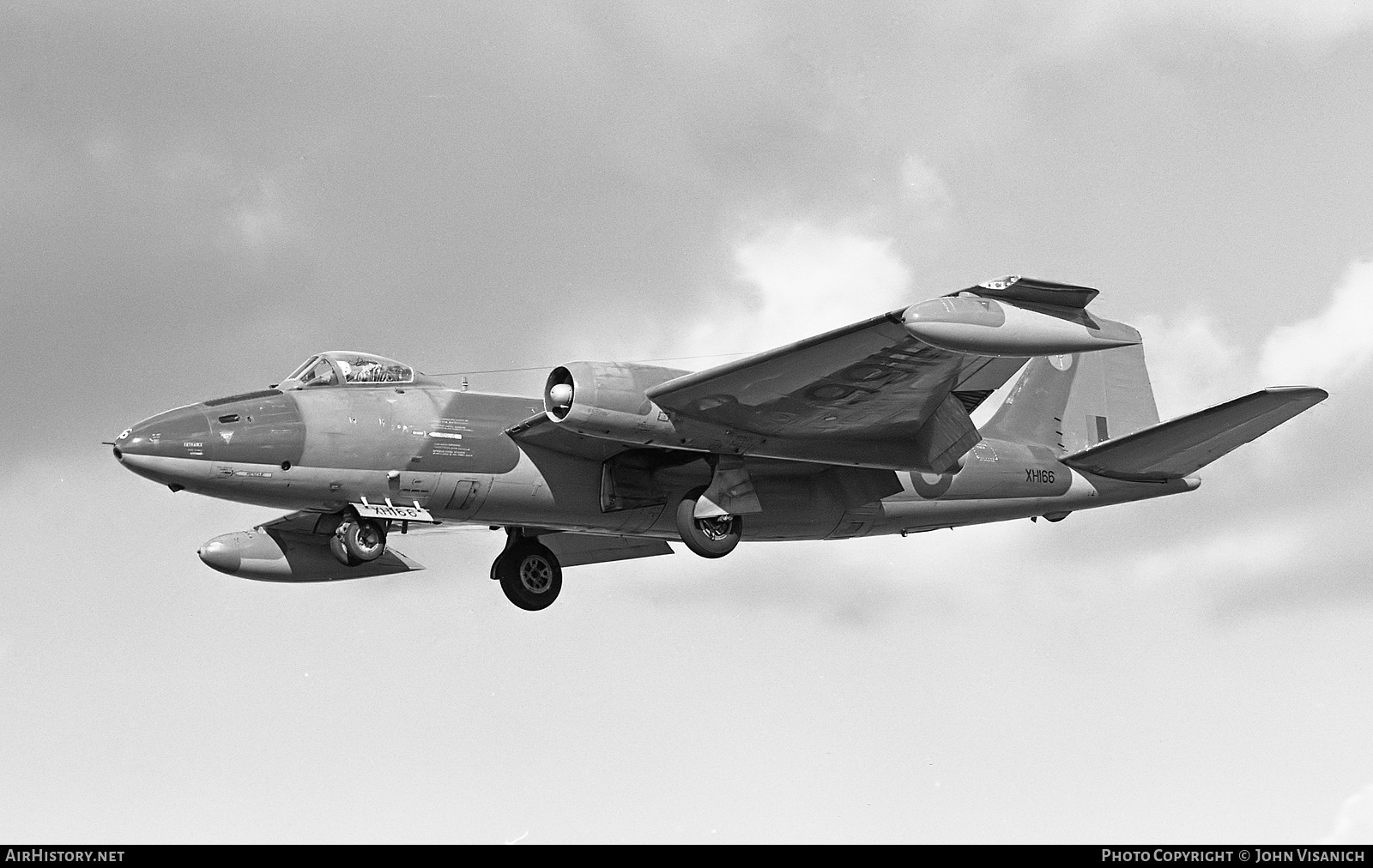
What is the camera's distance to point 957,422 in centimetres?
2611

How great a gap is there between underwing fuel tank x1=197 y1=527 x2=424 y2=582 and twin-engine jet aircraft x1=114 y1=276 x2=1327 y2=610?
3 centimetres

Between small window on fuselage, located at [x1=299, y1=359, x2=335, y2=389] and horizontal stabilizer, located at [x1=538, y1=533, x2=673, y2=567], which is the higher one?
small window on fuselage, located at [x1=299, y1=359, x2=335, y2=389]

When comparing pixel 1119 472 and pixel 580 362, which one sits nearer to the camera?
pixel 580 362

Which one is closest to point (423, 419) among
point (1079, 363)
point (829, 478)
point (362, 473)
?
point (362, 473)

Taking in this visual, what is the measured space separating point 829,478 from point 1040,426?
15.5 ft

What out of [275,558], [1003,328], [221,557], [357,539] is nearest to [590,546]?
[275,558]

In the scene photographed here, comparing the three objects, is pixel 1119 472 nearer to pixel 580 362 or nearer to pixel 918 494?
pixel 918 494

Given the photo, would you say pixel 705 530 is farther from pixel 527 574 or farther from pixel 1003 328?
pixel 1003 328

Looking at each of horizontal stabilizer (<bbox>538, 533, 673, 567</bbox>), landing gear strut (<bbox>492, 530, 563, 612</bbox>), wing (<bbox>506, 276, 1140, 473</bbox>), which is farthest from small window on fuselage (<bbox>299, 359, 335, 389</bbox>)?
horizontal stabilizer (<bbox>538, 533, 673, 567</bbox>)

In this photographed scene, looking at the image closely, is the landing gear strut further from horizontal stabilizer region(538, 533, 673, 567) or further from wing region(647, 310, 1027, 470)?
wing region(647, 310, 1027, 470)

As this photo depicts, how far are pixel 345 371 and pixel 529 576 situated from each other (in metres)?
5.27

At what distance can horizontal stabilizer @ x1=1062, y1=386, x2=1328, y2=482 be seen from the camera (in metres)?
25.0
